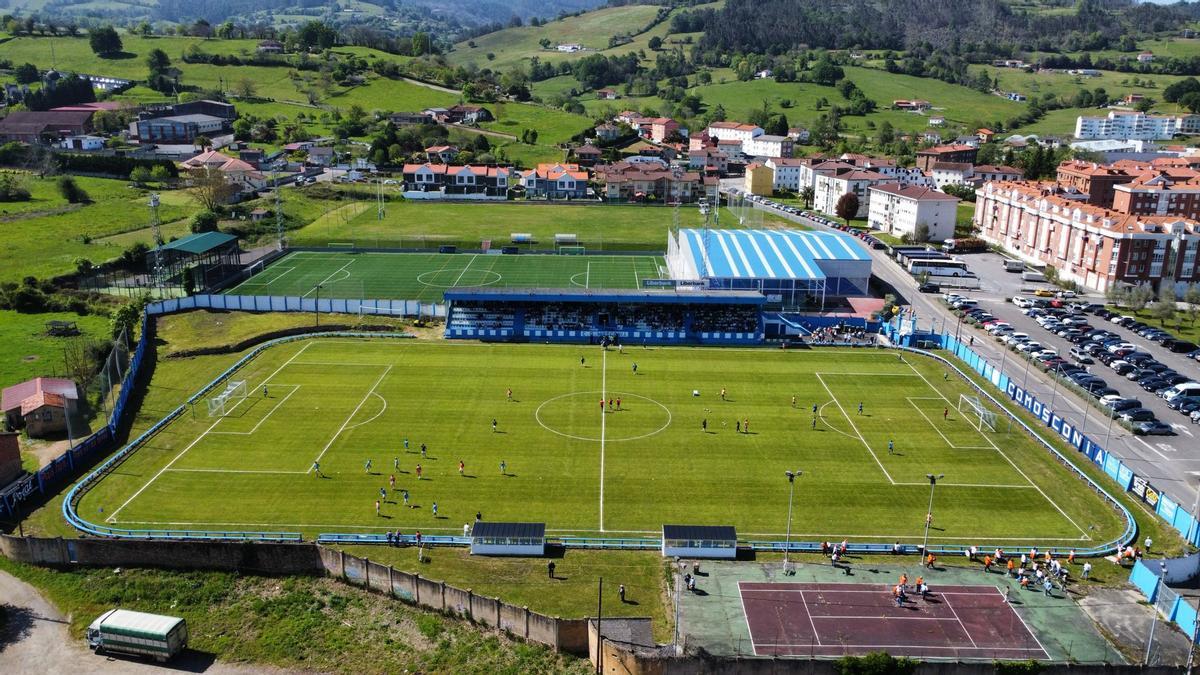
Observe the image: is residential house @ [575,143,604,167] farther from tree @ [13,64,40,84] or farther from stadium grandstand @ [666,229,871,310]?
tree @ [13,64,40,84]

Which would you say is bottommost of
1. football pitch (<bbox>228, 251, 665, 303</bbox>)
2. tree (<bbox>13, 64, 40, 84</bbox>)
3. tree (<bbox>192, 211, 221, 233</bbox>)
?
football pitch (<bbox>228, 251, 665, 303</bbox>)

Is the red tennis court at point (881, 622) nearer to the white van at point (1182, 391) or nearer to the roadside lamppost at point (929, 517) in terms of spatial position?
the roadside lamppost at point (929, 517)

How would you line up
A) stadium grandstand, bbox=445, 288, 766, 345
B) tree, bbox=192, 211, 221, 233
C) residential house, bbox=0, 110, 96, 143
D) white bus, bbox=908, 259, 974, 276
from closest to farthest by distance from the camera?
stadium grandstand, bbox=445, 288, 766, 345, white bus, bbox=908, 259, 974, 276, tree, bbox=192, 211, 221, 233, residential house, bbox=0, 110, 96, 143

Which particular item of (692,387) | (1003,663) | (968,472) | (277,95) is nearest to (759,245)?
(692,387)

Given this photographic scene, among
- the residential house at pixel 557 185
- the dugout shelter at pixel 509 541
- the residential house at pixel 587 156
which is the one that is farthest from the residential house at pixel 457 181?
the dugout shelter at pixel 509 541

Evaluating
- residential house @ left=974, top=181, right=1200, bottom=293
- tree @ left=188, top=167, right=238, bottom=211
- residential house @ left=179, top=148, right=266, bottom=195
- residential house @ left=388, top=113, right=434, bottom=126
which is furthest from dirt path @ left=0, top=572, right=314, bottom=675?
residential house @ left=388, top=113, right=434, bottom=126

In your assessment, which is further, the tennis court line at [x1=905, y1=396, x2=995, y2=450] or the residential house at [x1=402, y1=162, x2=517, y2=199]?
the residential house at [x1=402, y1=162, x2=517, y2=199]

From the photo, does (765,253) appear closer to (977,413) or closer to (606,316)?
(606,316)
